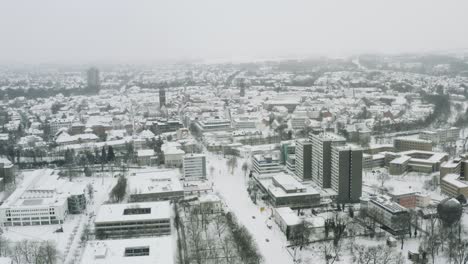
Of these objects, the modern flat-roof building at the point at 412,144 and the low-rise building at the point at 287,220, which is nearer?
the low-rise building at the point at 287,220

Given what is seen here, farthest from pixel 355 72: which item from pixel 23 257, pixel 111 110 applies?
pixel 23 257

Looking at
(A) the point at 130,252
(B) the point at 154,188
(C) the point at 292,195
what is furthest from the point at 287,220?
(B) the point at 154,188

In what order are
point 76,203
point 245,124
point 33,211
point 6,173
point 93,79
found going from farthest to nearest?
point 93,79, point 245,124, point 6,173, point 76,203, point 33,211

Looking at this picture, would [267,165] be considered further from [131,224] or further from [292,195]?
[131,224]

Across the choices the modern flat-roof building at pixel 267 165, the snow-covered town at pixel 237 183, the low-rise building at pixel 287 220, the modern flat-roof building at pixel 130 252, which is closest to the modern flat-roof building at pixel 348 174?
the snow-covered town at pixel 237 183

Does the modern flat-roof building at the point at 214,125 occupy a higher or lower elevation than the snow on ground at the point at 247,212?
higher

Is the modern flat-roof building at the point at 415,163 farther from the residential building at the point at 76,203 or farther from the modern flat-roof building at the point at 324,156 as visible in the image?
the residential building at the point at 76,203

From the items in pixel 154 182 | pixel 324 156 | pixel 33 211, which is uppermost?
pixel 324 156
